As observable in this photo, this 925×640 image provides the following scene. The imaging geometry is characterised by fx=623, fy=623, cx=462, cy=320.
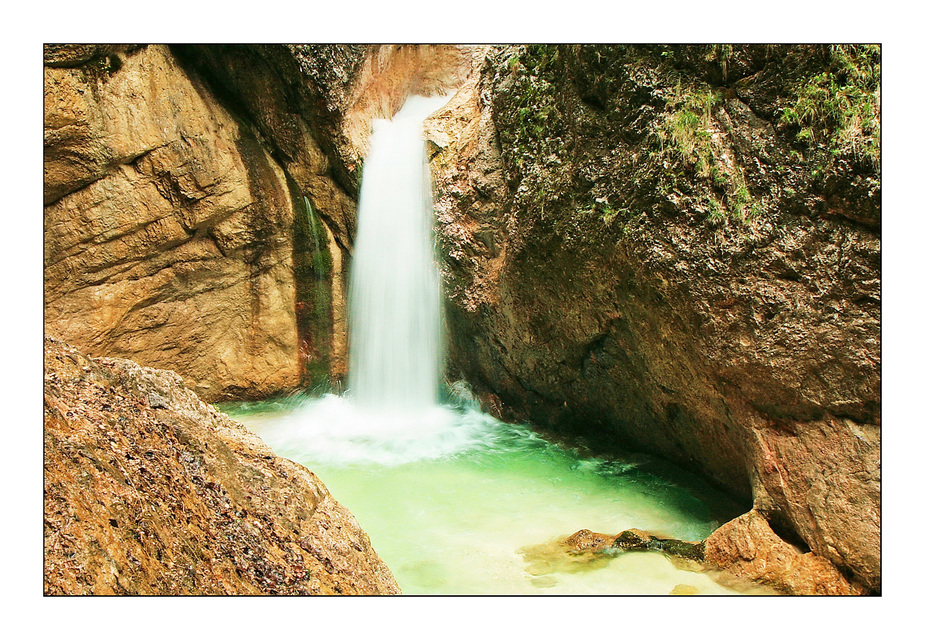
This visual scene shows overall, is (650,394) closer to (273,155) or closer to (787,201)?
(787,201)

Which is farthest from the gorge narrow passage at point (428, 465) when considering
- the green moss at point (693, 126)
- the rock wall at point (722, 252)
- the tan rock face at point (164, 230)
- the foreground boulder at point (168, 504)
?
the green moss at point (693, 126)

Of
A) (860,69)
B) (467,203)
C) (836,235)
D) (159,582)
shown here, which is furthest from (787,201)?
(159,582)

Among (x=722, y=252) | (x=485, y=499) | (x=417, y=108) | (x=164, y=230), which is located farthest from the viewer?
(x=417, y=108)

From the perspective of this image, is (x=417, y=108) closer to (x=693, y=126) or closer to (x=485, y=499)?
(x=693, y=126)

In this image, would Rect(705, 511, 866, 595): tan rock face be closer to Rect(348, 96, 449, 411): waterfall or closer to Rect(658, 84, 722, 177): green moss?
Rect(658, 84, 722, 177): green moss

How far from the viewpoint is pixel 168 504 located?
8.62ft

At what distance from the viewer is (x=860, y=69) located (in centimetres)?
397

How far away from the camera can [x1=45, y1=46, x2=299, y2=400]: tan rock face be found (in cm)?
663

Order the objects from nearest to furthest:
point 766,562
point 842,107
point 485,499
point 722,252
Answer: point 842,107 → point 766,562 → point 722,252 → point 485,499

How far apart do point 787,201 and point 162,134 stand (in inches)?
252

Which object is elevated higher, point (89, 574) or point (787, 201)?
point (787, 201)

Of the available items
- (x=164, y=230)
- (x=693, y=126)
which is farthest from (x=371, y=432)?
(x=693, y=126)

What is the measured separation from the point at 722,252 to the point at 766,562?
2167 millimetres

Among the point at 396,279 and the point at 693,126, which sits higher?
the point at 693,126
